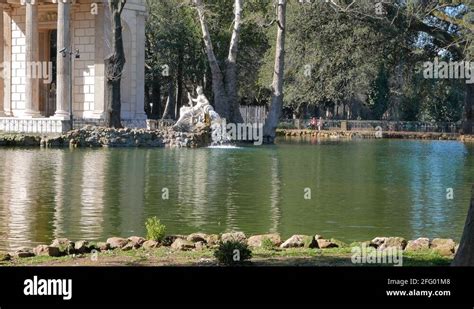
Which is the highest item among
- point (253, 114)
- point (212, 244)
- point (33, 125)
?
point (253, 114)

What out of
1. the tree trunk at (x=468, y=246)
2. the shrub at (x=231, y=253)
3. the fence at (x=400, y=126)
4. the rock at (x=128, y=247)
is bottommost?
the rock at (x=128, y=247)

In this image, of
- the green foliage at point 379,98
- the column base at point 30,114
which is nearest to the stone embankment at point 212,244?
the column base at point 30,114

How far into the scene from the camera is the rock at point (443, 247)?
13.1 meters

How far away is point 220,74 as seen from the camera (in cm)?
5672

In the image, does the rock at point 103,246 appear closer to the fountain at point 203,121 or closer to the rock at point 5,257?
the rock at point 5,257

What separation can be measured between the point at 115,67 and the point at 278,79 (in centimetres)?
1140

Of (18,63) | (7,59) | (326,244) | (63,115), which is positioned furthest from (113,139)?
(326,244)

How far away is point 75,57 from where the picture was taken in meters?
50.5

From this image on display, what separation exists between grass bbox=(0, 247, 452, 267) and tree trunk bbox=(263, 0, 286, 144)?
41.0 m

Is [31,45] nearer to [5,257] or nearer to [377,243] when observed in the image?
[5,257]

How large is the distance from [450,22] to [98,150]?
3115 centimetres

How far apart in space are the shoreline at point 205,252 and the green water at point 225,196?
1783 millimetres
